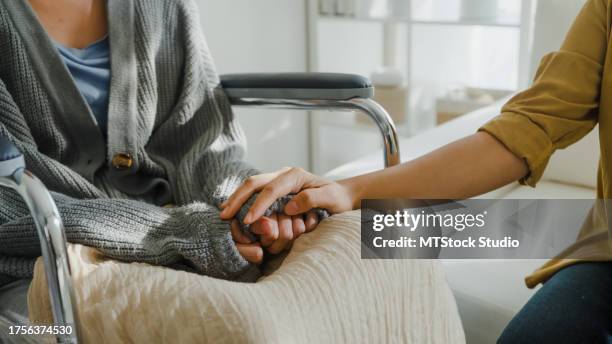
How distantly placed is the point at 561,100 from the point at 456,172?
18 cm

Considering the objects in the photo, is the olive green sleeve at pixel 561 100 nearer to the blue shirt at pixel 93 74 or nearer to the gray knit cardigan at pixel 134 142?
the gray knit cardigan at pixel 134 142

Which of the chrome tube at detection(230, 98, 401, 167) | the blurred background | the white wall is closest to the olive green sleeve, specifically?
the chrome tube at detection(230, 98, 401, 167)

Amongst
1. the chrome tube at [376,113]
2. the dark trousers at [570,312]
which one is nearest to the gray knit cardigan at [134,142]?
the chrome tube at [376,113]

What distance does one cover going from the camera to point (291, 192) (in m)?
0.97

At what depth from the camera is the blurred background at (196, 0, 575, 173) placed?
7.74 feet

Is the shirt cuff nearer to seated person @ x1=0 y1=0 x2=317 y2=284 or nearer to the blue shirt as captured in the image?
seated person @ x1=0 y1=0 x2=317 y2=284

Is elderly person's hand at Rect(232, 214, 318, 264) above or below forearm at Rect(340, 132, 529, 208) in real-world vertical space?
Result: below

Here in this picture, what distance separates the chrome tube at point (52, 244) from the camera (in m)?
0.71

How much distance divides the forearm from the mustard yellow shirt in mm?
19

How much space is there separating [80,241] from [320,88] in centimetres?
46

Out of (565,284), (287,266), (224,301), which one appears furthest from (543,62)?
(224,301)

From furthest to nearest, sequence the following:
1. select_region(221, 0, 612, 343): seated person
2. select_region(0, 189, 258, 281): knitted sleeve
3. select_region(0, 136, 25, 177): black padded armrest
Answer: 1. select_region(221, 0, 612, 343): seated person
2. select_region(0, 189, 258, 281): knitted sleeve
3. select_region(0, 136, 25, 177): black padded armrest

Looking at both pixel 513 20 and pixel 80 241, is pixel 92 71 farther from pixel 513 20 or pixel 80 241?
pixel 513 20

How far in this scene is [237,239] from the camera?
94 cm
